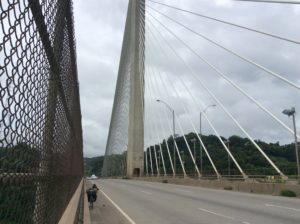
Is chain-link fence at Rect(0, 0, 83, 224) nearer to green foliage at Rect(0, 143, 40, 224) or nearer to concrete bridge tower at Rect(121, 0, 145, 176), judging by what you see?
green foliage at Rect(0, 143, 40, 224)

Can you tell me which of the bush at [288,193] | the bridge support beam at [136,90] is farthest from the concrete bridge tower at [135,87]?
the bush at [288,193]

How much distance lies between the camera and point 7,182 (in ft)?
6.84

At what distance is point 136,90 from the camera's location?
6794cm

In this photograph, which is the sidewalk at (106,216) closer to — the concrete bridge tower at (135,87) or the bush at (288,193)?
the bush at (288,193)

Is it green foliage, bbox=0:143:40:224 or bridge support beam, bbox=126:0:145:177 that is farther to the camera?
bridge support beam, bbox=126:0:145:177

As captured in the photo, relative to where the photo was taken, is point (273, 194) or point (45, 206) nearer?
point (45, 206)

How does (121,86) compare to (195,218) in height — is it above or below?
above

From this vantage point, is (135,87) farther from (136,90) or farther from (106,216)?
(106,216)

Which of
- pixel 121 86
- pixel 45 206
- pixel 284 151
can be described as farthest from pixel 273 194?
pixel 121 86

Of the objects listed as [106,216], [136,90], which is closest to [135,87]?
[136,90]

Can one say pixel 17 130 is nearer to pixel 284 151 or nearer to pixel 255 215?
pixel 255 215

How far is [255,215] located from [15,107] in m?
15.1

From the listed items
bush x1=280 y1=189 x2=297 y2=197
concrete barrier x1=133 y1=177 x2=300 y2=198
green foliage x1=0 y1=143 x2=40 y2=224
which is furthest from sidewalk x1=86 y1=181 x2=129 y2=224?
green foliage x1=0 y1=143 x2=40 y2=224

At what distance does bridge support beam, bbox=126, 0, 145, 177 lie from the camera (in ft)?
209
